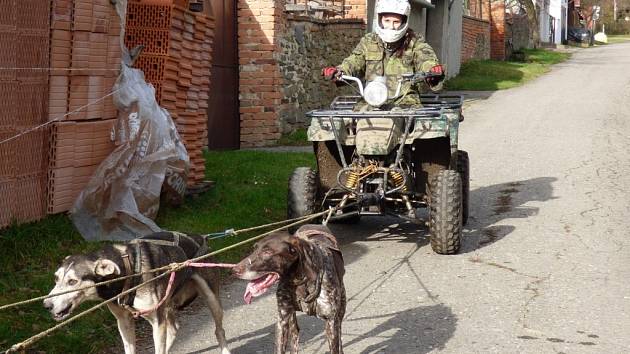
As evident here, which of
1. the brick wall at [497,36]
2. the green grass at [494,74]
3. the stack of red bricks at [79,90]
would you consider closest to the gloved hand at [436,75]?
the stack of red bricks at [79,90]

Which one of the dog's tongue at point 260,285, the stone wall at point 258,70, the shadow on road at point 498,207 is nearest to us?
the dog's tongue at point 260,285

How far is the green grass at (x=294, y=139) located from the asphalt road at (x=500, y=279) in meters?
3.34

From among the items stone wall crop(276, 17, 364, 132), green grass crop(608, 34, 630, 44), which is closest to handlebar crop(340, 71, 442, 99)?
stone wall crop(276, 17, 364, 132)

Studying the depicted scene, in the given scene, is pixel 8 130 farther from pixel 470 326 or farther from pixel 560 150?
pixel 560 150

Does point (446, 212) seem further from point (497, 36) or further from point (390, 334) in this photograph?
point (497, 36)

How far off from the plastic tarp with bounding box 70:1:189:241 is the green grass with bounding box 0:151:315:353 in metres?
0.28

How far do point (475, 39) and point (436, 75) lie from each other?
2779 cm

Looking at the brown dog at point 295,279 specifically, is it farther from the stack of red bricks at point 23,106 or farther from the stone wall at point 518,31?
the stone wall at point 518,31

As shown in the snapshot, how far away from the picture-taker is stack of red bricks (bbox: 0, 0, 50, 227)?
7.66 meters

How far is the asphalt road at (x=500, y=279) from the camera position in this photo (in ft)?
21.5

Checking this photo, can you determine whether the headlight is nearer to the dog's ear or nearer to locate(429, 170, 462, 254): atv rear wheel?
locate(429, 170, 462, 254): atv rear wheel

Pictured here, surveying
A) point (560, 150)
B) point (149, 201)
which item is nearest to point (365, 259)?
point (149, 201)

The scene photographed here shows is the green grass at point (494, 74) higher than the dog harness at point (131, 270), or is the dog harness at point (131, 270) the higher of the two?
the green grass at point (494, 74)

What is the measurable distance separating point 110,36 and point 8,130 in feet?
5.50
